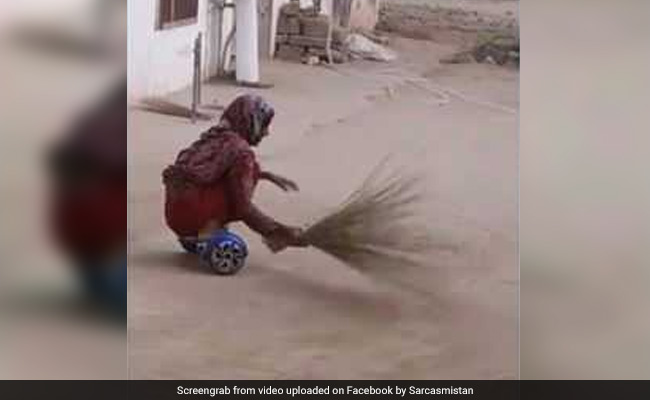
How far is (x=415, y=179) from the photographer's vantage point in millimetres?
2482

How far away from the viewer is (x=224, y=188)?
250cm

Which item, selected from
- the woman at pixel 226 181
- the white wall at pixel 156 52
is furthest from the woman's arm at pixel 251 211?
the white wall at pixel 156 52

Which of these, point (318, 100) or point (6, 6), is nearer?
point (6, 6)

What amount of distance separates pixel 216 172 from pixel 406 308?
51 cm

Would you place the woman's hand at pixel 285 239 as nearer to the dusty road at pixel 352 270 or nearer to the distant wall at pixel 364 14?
the dusty road at pixel 352 270

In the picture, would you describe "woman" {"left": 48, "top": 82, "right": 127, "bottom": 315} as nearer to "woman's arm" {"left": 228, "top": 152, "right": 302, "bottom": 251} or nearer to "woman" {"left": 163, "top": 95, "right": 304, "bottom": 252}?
"woman" {"left": 163, "top": 95, "right": 304, "bottom": 252}

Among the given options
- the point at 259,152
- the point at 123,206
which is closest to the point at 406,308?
the point at 259,152

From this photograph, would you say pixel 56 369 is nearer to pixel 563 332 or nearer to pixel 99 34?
pixel 99 34

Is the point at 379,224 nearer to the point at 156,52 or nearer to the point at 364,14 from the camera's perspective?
the point at 364,14

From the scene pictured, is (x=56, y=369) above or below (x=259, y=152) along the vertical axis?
below

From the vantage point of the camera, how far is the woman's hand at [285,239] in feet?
8.18
